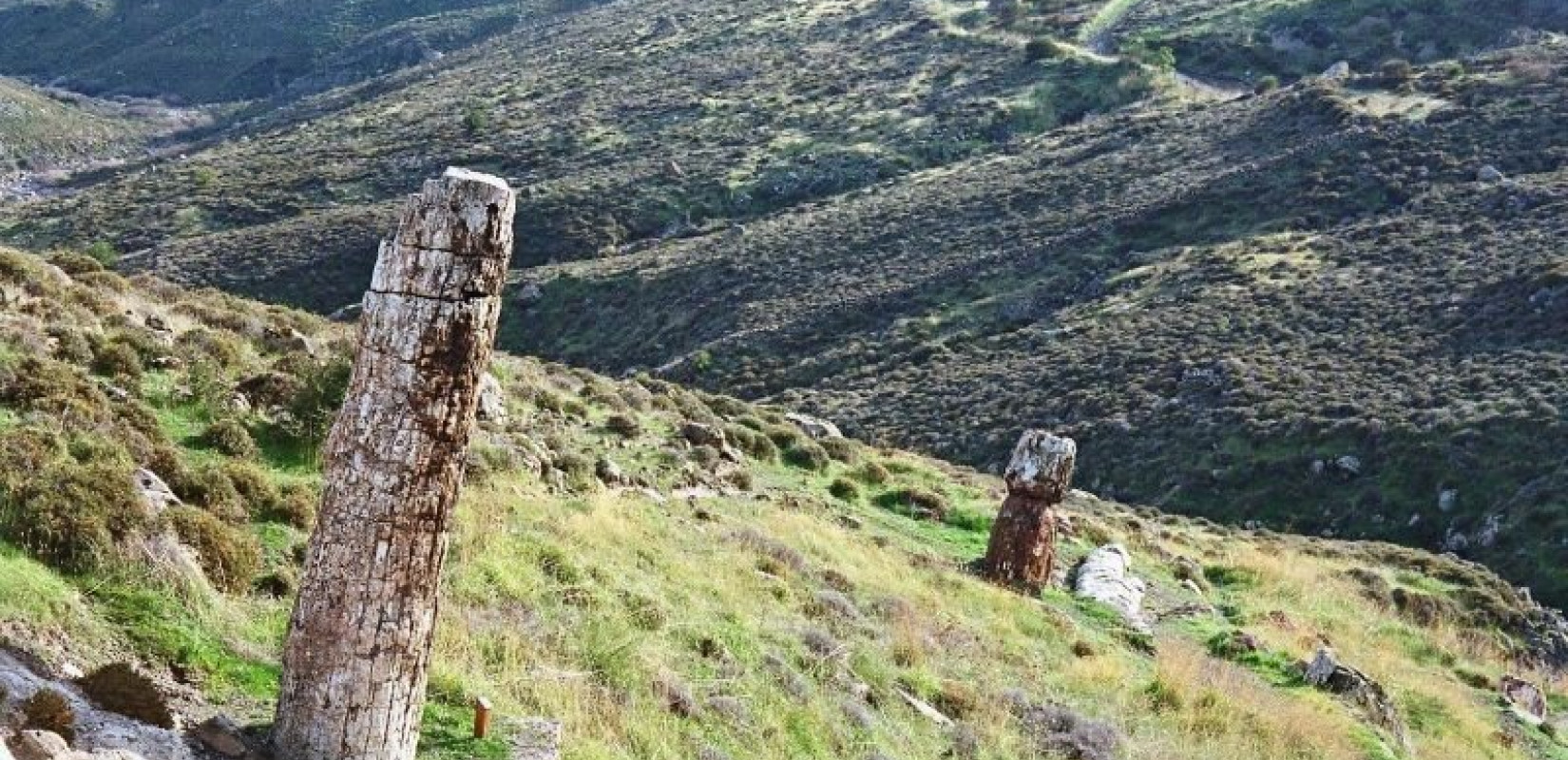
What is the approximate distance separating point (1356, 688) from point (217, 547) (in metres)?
12.2

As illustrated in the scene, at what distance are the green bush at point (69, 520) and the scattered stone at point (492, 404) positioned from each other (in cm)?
844

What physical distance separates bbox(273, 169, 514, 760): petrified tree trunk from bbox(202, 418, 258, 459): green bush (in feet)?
18.6

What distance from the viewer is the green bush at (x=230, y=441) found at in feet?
36.9

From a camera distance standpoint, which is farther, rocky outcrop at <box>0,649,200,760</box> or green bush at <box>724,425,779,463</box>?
green bush at <box>724,425,779,463</box>

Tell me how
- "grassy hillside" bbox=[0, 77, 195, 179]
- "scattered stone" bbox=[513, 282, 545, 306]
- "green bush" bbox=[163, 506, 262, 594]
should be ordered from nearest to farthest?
1. "green bush" bbox=[163, 506, 262, 594]
2. "scattered stone" bbox=[513, 282, 545, 306]
3. "grassy hillside" bbox=[0, 77, 195, 179]

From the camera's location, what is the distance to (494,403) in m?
17.3

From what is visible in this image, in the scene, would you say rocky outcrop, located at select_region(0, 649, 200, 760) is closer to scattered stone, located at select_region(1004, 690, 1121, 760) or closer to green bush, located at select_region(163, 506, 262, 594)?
green bush, located at select_region(163, 506, 262, 594)

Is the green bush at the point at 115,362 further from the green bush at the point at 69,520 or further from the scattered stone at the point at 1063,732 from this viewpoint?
the scattered stone at the point at 1063,732

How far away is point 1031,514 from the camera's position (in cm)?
1755

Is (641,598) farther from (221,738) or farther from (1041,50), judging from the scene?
(1041,50)

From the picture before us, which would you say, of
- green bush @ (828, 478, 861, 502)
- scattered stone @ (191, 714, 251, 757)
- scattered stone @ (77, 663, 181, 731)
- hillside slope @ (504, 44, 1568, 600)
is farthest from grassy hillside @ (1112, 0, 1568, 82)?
scattered stone @ (77, 663, 181, 731)

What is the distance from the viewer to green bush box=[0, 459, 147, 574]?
23.6 ft

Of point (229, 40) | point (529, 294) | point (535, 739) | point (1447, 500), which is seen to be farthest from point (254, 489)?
point (229, 40)

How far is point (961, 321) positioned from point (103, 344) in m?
38.6
